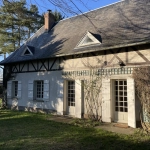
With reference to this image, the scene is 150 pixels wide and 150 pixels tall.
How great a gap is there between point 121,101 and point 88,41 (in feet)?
11.0

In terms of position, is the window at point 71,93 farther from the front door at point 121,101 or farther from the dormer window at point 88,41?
the front door at point 121,101

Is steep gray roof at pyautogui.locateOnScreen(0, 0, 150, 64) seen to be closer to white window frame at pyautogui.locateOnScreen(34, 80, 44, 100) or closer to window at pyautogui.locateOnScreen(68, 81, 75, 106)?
white window frame at pyautogui.locateOnScreen(34, 80, 44, 100)

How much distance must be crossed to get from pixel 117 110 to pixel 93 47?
3039mm

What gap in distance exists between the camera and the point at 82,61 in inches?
356

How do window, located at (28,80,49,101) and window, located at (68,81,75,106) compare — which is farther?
window, located at (28,80,49,101)

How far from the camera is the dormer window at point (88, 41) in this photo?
870 cm

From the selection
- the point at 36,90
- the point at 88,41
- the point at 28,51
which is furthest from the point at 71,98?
the point at 28,51

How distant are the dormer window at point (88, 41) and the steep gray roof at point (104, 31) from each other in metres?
0.23

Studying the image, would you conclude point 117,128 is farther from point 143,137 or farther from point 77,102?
point 77,102

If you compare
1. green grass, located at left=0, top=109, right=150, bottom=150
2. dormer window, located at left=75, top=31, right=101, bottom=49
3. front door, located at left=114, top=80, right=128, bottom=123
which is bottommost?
green grass, located at left=0, top=109, right=150, bottom=150

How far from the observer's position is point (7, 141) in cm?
516

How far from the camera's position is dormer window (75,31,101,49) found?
8703mm

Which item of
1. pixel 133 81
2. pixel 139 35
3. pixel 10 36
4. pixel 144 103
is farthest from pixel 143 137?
pixel 10 36

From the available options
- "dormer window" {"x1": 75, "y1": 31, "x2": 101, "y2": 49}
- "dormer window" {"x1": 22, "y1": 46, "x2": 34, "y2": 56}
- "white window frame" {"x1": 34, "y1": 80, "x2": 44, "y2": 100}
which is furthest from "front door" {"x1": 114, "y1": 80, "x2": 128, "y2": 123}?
"dormer window" {"x1": 22, "y1": 46, "x2": 34, "y2": 56}
